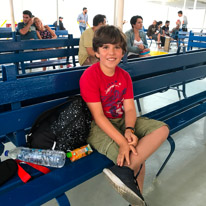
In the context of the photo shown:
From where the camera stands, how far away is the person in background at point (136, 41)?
3.62 meters

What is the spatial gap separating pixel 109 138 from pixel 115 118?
0.70 ft

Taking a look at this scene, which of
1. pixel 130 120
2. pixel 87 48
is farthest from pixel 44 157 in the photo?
pixel 87 48

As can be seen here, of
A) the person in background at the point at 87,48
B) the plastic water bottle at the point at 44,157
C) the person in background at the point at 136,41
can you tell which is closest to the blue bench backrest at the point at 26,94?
the plastic water bottle at the point at 44,157

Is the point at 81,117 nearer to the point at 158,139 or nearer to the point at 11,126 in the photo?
the point at 11,126

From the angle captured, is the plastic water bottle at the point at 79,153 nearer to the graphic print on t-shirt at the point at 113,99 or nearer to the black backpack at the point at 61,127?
the black backpack at the point at 61,127

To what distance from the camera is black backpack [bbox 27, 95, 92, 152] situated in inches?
53.2

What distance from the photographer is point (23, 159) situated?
1.36 meters

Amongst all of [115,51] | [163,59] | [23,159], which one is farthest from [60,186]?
[163,59]

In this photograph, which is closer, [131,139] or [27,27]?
[131,139]

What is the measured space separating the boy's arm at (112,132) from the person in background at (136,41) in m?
2.35

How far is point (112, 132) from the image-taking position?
1.41 m

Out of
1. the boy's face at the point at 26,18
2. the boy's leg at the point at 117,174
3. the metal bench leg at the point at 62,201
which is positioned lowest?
the metal bench leg at the point at 62,201

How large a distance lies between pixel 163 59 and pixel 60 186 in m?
1.60

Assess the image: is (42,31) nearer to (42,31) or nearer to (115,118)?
(42,31)
